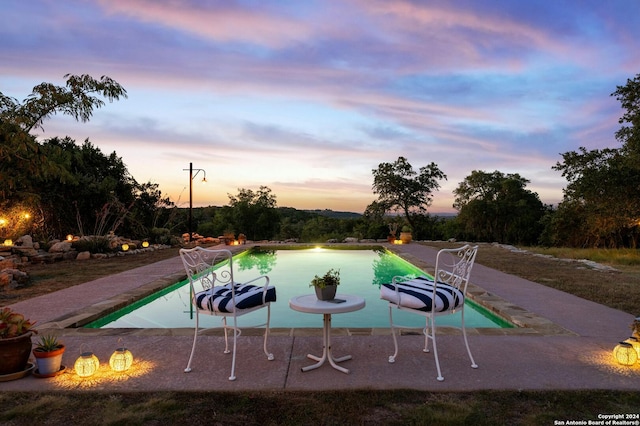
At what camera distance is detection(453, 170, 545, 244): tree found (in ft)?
73.4

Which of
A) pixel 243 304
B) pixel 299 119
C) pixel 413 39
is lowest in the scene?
pixel 243 304

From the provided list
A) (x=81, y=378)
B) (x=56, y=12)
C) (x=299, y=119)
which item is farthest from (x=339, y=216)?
(x=81, y=378)

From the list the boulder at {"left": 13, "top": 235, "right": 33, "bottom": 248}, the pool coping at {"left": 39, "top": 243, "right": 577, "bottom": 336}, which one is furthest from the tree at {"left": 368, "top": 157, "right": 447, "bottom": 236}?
the boulder at {"left": 13, "top": 235, "right": 33, "bottom": 248}

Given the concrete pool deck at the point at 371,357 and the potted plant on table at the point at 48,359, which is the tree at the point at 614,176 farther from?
the potted plant on table at the point at 48,359

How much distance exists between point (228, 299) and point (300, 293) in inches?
172

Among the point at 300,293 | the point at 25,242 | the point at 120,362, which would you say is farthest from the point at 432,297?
the point at 25,242

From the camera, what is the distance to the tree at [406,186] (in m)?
18.6

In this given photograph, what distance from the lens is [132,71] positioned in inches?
419

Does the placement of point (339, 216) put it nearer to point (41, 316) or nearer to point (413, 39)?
point (413, 39)

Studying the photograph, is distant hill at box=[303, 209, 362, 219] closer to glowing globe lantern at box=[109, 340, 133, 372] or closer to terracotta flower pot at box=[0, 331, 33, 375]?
glowing globe lantern at box=[109, 340, 133, 372]

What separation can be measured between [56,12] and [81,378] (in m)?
8.45

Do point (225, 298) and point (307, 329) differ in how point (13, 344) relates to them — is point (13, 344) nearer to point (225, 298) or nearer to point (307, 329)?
point (225, 298)

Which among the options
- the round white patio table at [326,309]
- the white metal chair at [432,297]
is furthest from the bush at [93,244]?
the white metal chair at [432,297]

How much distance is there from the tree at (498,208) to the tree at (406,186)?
4748mm
